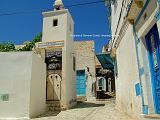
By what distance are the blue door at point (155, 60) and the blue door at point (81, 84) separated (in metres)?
14.7

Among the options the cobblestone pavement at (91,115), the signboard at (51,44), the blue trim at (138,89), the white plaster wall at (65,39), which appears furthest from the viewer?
the signboard at (51,44)

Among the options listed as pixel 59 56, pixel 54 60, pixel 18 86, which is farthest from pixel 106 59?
pixel 18 86

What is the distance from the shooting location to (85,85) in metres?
20.4

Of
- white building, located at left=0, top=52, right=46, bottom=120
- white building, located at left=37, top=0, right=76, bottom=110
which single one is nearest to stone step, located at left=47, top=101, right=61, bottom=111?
white building, located at left=37, top=0, right=76, bottom=110

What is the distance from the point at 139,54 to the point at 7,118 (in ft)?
22.1

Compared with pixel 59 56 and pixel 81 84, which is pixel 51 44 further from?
pixel 81 84

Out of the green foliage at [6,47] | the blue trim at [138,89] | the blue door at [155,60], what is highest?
the green foliage at [6,47]

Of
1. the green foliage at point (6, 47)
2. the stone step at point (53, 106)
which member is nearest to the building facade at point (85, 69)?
the stone step at point (53, 106)

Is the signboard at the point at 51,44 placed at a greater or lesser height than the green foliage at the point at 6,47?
lesser

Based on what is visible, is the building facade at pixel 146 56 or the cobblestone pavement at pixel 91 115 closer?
the building facade at pixel 146 56

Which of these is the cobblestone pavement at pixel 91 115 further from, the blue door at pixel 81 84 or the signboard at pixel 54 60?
the blue door at pixel 81 84

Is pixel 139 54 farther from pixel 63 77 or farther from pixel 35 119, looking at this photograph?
pixel 63 77

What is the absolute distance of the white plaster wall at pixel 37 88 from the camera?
1062 cm

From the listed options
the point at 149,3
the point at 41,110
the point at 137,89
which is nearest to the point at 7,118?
the point at 41,110
